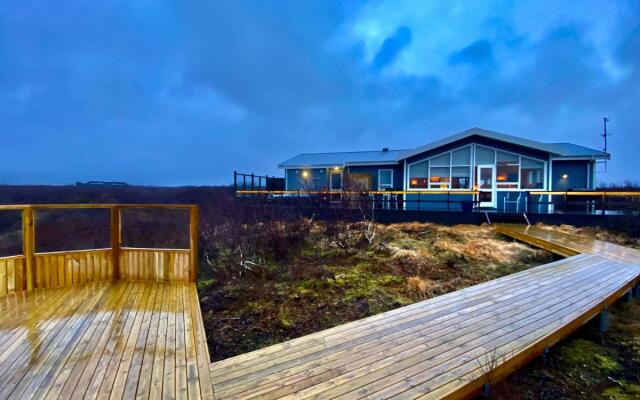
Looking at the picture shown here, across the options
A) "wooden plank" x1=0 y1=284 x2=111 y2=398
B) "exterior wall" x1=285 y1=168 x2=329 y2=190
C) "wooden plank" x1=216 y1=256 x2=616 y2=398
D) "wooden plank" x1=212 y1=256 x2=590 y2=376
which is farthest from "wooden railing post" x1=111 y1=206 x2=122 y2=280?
"exterior wall" x1=285 y1=168 x2=329 y2=190

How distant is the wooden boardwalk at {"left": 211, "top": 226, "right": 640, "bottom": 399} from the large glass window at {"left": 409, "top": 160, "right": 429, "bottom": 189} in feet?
31.7

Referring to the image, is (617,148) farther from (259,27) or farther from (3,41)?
(3,41)

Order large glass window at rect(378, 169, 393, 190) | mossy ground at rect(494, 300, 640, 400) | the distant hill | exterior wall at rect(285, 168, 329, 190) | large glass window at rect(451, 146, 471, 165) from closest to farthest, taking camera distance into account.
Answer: mossy ground at rect(494, 300, 640, 400) → the distant hill → large glass window at rect(451, 146, 471, 165) → large glass window at rect(378, 169, 393, 190) → exterior wall at rect(285, 168, 329, 190)

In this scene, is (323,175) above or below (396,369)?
above

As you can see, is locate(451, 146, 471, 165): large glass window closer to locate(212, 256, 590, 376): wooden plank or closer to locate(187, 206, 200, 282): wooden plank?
locate(212, 256, 590, 376): wooden plank

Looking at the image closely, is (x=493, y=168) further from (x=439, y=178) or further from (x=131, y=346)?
(x=131, y=346)

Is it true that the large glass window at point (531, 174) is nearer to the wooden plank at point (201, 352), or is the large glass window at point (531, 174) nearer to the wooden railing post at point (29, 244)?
the wooden plank at point (201, 352)

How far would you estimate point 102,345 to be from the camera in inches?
103

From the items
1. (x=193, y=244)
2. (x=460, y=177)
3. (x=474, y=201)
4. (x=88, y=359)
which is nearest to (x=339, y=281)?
(x=193, y=244)

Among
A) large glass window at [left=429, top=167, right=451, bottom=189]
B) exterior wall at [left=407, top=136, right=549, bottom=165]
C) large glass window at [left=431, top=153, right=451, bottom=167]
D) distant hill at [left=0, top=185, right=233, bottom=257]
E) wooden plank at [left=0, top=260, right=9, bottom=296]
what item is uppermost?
exterior wall at [left=407, top=136, right=549, bottom=165]

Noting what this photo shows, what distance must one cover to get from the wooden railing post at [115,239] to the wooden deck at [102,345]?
66cm

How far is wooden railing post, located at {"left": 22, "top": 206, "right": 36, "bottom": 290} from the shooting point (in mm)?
4227

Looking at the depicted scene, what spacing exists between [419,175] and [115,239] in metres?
12.0

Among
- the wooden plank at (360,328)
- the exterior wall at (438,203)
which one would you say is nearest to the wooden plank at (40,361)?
the wooden plank at (360,328)
